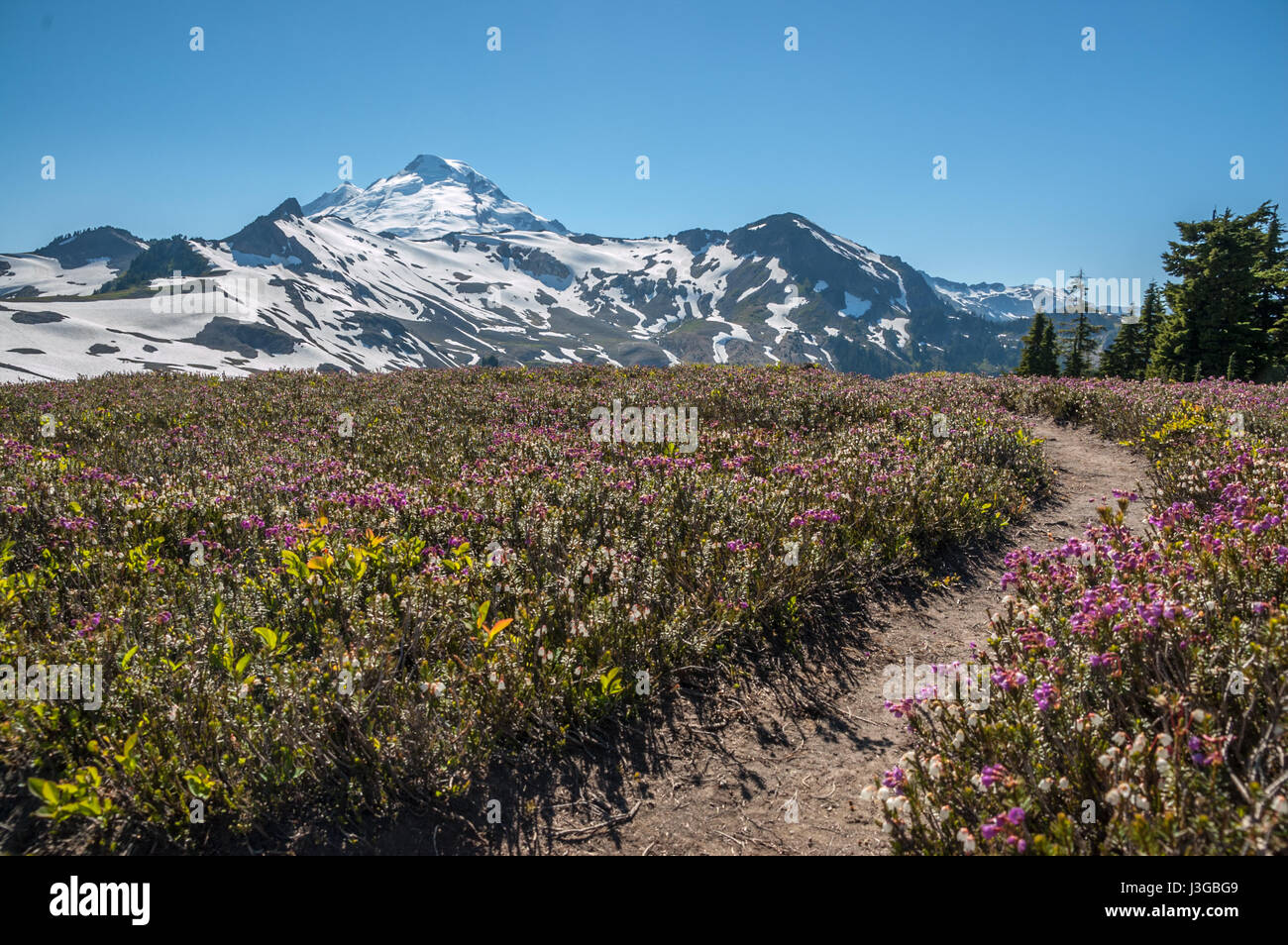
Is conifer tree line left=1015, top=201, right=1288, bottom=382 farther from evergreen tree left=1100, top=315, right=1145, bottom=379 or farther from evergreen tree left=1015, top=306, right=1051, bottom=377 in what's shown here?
evergreen tree left=1015, top=306, right=1051, bottom=377

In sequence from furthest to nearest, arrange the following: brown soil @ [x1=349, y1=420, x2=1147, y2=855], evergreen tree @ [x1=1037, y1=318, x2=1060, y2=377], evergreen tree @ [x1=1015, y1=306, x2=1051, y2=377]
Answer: evergreen tree @ [x1=1015, y1=306, x2=1051, y2=377] < evergreen tree @ [x1=1037, y1=318, x2=1060, y2=377] < brown soil @ [x1=349, y1=420, x2=1147, y2=855]

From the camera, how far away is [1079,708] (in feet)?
10.9

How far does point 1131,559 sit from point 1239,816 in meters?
2.24

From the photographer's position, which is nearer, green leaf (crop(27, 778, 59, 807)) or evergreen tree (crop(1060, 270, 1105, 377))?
green leaf (crop(27, 778, 59, 807))

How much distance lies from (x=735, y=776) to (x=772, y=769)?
0.80 feet

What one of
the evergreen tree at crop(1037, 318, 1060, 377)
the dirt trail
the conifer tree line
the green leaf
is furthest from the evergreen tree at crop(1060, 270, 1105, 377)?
the green leaf

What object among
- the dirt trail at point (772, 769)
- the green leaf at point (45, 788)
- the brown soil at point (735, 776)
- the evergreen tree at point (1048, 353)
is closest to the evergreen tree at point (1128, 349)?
the evergreen tree at point (1048, 353)

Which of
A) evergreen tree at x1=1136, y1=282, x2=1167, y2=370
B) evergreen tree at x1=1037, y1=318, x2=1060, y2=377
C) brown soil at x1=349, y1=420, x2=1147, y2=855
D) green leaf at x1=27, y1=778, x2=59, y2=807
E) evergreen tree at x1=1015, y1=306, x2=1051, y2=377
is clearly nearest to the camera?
green leaf at x1=27, y1=778, x2=59, y2=807

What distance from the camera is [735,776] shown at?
3939 millimetres

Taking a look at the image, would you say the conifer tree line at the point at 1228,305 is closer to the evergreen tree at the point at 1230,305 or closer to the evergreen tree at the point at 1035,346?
the evergreen tree at the point at 1230,305

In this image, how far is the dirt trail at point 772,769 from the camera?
3430mm

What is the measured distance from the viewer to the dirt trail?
343 centimetres

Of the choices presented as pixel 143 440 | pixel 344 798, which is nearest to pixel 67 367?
pixel 143 440

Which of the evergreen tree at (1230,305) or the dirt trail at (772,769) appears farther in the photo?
the evergreen tree at (1230,305)
